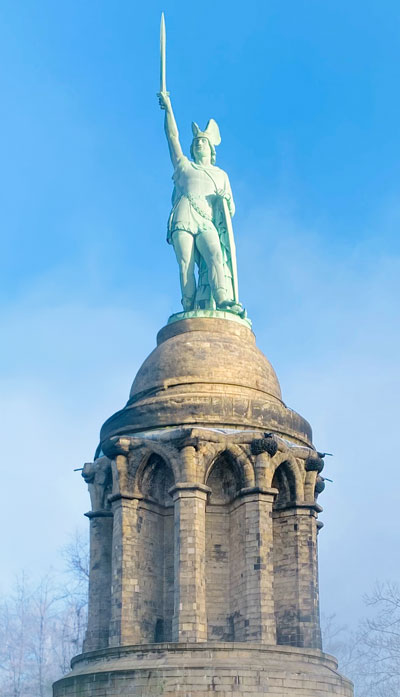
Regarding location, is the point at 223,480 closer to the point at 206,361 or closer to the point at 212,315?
the point at 206,361

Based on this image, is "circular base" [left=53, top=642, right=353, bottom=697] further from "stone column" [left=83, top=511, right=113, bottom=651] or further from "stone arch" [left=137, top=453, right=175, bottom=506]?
"stone arch" [left=137, top=453, right=175, bottom=506]

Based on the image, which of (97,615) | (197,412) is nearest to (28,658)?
(97,615)

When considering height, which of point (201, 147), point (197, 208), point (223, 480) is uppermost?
point (201, 147)

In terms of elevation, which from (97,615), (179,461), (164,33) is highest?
(164,33)

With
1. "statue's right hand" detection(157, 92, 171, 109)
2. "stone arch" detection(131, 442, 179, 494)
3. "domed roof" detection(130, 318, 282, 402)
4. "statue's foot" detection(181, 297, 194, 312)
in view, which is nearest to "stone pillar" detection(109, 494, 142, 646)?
"stone arch" detection(131, 442, 179, 494)

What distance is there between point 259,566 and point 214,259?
9.41 metres

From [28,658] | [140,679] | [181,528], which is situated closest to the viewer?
[140,679]

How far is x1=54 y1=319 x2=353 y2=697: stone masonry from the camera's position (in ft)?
76.4

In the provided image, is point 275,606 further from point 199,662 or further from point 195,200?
point 195,200

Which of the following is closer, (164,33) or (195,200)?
(195,200)

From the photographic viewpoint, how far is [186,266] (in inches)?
1195

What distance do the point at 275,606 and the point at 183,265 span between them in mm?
10180

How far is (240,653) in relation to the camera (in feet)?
76.3

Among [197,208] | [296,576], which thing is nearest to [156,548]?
[296,576]
